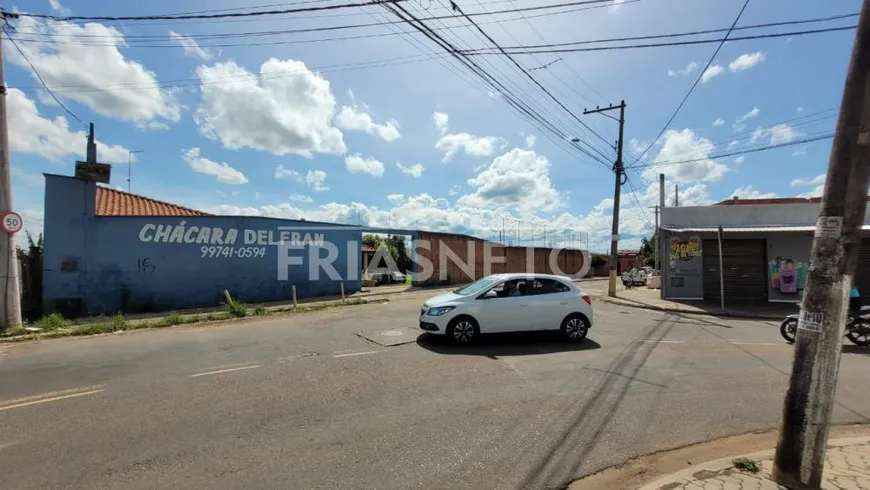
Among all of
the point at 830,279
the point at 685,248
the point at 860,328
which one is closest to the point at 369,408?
the point at 830,279

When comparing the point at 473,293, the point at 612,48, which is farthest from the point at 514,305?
the point at 612,48

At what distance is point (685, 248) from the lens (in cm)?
2028

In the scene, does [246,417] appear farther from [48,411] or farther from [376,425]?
[48,411]

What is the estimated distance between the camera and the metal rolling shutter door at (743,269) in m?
19.4

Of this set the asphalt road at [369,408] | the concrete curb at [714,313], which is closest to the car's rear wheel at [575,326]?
the asphalt road at [369,408]

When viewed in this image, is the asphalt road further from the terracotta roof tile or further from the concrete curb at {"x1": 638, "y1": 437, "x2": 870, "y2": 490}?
the terracotta roof tile

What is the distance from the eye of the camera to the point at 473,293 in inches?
377

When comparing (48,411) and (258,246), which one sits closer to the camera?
(48,411)

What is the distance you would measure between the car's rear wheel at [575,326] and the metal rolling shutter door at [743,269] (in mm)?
12922

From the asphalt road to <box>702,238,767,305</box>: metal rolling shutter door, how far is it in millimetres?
11042

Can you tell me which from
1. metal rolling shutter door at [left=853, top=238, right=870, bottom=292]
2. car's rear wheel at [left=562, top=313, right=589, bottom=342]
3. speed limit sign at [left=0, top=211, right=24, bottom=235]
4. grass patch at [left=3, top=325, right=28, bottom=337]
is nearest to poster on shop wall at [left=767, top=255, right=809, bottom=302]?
metal rolling shutter door at [left=853, top=238, right=870, bottom=292]

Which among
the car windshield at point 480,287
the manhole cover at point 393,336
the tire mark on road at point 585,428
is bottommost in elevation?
the tire mark on road at point 585,428

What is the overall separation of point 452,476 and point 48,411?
5025 mm

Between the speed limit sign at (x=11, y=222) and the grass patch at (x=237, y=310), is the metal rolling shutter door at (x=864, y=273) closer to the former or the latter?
the grass patch at (x=237, y=310)
